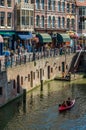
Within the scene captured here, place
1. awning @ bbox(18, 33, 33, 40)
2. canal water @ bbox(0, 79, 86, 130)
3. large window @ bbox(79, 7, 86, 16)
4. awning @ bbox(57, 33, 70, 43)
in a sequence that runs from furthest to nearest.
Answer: large window @ bbox(79, 7, 86, 16) < awning @ bbox(57, 33, 70, 43) < awning @ bbox(18, 33, 33, 40) < canal water @ bbox(0, 79, 86, 130)

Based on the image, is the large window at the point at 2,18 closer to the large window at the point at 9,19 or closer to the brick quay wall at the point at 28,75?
the large window at the point at 9,19

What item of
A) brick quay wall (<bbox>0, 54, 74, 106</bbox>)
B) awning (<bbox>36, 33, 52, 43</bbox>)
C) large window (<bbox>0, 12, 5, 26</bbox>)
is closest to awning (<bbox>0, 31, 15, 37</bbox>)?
large window (<bbox>0, 12, 5, 26</bbox>)

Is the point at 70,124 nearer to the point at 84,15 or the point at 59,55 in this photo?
the point at 59,55

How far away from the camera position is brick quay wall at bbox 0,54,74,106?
53.8 m

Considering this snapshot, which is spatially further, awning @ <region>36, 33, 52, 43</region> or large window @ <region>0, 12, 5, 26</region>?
awning @ <region>36, 33, 52, 43</region>

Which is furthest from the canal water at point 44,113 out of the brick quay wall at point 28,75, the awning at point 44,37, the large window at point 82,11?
the large window at point 82,11

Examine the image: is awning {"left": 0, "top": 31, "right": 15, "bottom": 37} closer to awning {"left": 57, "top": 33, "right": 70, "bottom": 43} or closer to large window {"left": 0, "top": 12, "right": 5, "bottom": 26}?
large window {"left": 0, "top": 12, "right": 5, "bottom": 26}

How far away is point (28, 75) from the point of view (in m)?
64.6

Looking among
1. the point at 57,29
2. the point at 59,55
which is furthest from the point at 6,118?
the point at 57,29

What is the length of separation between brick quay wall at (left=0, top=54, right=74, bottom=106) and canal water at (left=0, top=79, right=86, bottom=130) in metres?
1.22

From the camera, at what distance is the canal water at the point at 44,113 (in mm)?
45844

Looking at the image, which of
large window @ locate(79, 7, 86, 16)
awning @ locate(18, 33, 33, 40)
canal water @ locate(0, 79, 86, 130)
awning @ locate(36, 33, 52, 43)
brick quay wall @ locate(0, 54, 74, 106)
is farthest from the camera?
large window @ locate(79, 7, 86, 16)

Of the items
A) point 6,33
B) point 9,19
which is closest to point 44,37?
point 9,19

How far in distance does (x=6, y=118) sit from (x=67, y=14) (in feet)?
180
